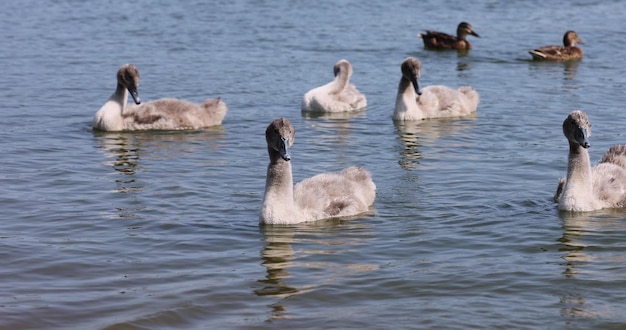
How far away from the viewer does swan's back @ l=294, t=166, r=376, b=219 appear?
12547 millimetres

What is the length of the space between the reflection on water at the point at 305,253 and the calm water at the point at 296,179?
33 millimetres

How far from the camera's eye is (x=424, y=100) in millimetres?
19391

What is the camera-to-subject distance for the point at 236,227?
40.2 ft

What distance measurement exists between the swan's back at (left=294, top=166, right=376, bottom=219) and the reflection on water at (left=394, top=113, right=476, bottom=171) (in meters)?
2.73

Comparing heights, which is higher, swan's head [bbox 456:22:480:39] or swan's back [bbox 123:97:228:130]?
swan's head [bbox 456:22:480:39]

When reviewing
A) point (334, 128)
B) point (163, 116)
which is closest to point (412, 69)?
point (334, 128)

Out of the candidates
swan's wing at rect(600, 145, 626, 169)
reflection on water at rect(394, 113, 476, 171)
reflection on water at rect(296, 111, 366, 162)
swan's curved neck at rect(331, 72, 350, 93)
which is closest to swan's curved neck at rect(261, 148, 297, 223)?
reflection on water at rect(296, 111, 366, 162)

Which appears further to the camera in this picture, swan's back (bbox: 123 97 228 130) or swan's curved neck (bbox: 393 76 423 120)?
swan's curved neck (bbox: 393 76 423 120)

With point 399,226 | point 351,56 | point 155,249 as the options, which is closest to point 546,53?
point 351,56

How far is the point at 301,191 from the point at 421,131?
604 cm

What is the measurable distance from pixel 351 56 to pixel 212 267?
49.8 feet

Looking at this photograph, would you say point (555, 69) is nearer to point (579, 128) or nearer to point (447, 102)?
point (447, 102)

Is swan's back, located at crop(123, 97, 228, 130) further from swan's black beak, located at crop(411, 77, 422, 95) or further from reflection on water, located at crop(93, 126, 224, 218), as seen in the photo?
swan's black beak, located at crop(411, 77, 422, 95)

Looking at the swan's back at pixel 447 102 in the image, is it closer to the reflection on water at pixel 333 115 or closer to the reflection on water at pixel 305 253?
the reflection on water at pixel 333 115
